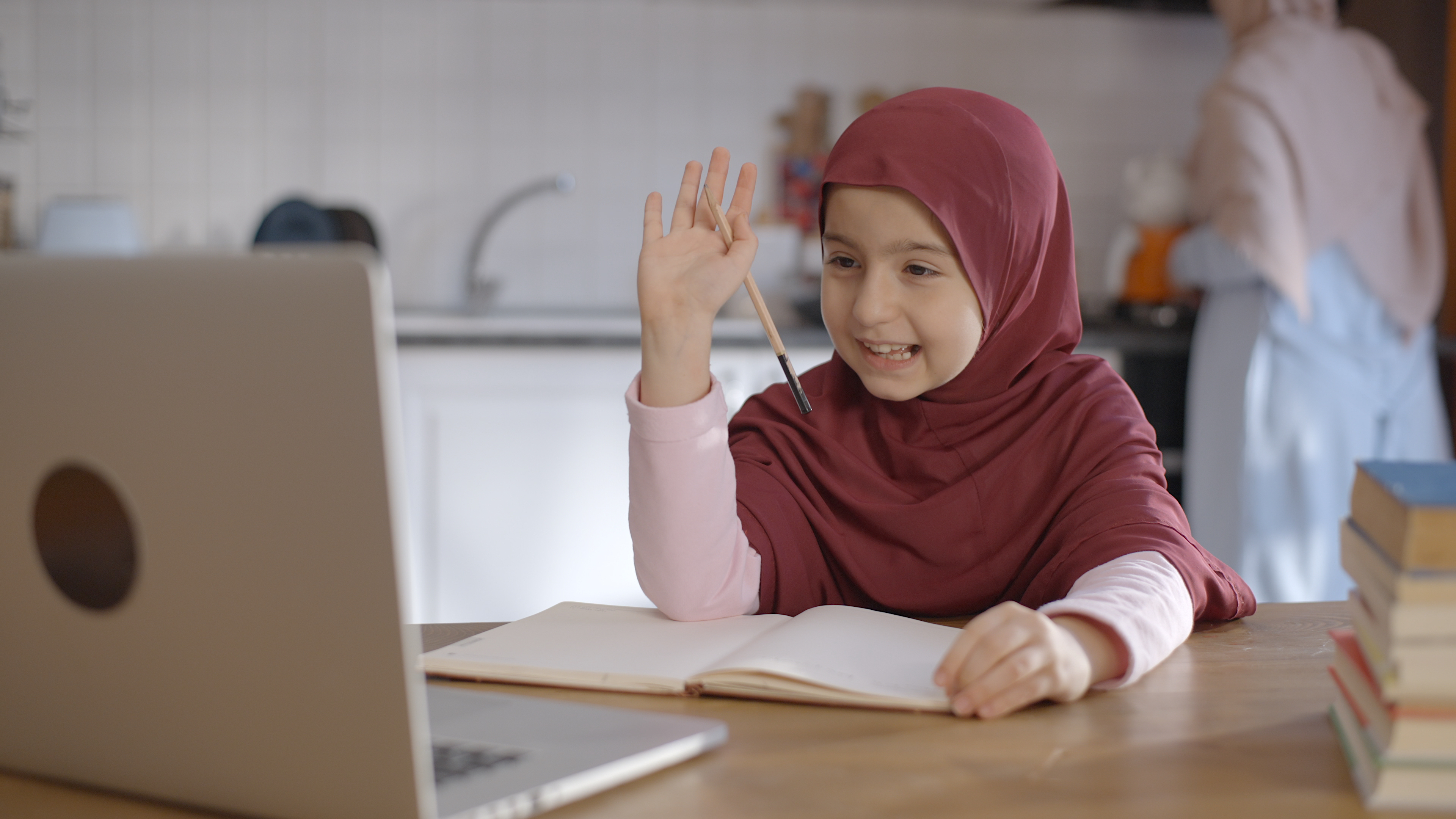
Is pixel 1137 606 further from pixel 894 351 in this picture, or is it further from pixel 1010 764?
pixel 894 351

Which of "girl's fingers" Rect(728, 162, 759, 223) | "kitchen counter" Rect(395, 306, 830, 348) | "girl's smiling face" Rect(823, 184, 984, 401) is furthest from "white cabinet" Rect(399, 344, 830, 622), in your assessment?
"girl's fingers" Rect(728, 162, 759, 223)

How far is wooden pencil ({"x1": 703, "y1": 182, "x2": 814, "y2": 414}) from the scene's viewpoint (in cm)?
99

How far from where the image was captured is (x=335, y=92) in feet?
10.4

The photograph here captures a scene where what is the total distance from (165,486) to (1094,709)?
1.68ft

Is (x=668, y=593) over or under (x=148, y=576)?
under

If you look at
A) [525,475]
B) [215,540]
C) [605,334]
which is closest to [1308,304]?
[605,334]

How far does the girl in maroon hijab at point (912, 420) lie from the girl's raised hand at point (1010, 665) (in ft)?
0.56

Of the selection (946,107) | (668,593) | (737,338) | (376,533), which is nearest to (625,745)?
(376,533)

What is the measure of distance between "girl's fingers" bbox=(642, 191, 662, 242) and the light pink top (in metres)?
0.12

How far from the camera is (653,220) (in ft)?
3.27

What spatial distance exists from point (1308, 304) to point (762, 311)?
6.80 ft

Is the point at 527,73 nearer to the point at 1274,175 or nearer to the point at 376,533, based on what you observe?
the point at 1274,175

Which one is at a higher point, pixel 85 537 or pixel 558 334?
pixel 85 537

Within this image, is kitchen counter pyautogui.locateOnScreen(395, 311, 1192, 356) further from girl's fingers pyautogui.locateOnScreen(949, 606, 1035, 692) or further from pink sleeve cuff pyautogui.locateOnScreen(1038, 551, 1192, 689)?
girl's fingers pyautogui.locateOnScreen(949, 606, 1035, 692)
